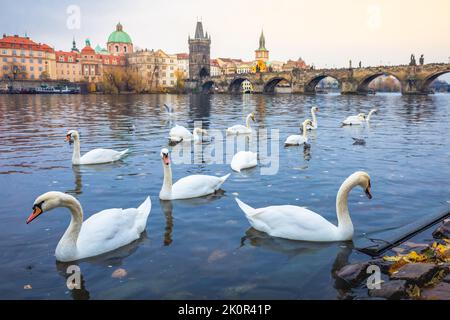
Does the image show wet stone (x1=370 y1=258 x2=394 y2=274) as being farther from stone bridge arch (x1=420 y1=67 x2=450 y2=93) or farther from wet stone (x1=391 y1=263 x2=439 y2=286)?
stone bridge arch (x1=420 y1=67 x2=450 y2=93)

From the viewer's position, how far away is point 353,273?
15.7ft

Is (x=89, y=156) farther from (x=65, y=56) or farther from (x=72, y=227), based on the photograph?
(x=65, y=56)

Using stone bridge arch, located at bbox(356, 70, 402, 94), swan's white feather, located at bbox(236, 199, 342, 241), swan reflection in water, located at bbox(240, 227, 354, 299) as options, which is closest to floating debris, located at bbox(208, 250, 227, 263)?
swan reflection in water, located at bbox(240, 227, 354, 299)

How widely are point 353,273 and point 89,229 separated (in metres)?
3.46

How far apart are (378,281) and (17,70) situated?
118 metres

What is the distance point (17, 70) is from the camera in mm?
106062

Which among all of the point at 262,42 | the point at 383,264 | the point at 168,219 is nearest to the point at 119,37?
the point at 262,42

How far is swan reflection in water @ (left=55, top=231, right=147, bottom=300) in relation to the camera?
455cm

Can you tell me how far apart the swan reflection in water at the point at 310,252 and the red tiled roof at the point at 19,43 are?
403 ft

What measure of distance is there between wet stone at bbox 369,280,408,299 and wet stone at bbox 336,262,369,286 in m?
0.28

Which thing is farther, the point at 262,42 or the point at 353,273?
the point at 262,42

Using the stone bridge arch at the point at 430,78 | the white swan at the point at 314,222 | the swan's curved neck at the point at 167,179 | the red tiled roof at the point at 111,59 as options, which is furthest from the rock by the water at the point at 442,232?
the red tiled roof at the point at 111,59

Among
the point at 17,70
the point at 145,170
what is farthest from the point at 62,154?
the point at 17,70
